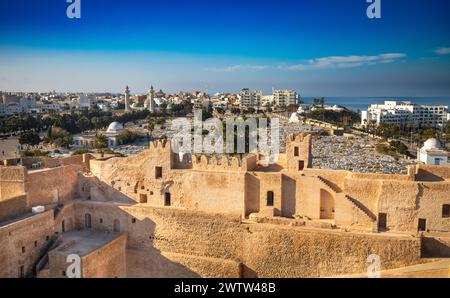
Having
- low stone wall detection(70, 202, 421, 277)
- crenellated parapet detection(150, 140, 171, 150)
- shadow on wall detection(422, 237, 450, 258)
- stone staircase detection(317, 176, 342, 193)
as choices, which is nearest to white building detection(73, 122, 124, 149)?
crenellated parapet detection(150, 140, 171, 150)

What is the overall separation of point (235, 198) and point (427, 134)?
4437cm

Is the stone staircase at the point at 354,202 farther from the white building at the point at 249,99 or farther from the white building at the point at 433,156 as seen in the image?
the white building at the point at 249,99

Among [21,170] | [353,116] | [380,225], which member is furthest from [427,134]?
[21,170]

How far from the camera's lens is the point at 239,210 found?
45.5 feet

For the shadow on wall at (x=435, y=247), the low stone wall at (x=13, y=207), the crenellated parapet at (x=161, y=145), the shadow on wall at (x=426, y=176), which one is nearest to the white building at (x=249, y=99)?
the crenellated parapet at (x=161, y=145)

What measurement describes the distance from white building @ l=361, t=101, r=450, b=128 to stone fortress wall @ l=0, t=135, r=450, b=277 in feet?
209

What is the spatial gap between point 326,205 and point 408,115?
72.4 meters

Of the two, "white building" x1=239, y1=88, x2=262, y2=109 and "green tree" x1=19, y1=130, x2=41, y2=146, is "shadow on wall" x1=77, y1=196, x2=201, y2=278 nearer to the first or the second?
"green tree" x1=19, y1=130, x2=41, y2=146

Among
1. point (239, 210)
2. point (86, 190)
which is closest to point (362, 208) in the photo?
point (239, 210)

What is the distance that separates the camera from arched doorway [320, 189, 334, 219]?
13.4 meters

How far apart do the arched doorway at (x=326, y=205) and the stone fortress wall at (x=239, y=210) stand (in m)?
0.03

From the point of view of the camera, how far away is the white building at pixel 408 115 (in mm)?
74500

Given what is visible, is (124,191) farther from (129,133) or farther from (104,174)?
(129,133)

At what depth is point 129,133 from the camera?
53.5 metres
